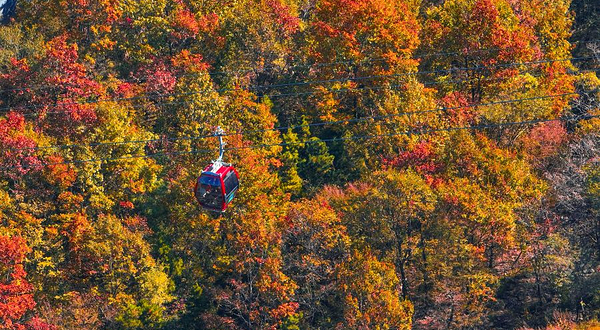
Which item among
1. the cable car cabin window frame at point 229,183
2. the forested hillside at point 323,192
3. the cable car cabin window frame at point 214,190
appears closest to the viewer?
the cable car cabin window frame at point 214,190

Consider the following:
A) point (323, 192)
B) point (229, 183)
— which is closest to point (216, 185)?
point (229, 183)

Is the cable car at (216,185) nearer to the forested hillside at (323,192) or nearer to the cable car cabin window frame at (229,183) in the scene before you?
the cable car cabin window frame at (229,183)

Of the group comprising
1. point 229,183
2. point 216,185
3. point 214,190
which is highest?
point 216,185

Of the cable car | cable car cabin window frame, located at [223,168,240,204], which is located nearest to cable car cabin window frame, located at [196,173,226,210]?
the cable car

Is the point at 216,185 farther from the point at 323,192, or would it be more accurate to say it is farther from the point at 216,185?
the point at 323,192

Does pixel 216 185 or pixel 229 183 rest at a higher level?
pixel 216 185

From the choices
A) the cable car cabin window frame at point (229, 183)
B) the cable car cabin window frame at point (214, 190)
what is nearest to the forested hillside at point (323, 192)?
the cable car cabin window frame at point (229, 183)

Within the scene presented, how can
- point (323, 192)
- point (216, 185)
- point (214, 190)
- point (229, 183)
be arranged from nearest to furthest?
point (216, 185)
point (214, 190)
point (229, 183)
point (323, 192)

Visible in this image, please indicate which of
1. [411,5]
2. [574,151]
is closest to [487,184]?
[574,151]
